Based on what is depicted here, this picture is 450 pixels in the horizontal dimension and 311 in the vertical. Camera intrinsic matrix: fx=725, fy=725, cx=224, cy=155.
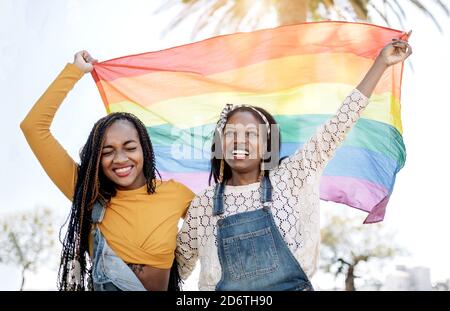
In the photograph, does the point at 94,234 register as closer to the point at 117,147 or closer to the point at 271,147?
the point at 117,147

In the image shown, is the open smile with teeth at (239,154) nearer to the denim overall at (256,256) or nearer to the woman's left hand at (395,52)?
the denim overall at (256,256)

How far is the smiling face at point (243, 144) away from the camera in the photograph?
156 inches

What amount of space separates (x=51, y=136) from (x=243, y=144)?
108cm

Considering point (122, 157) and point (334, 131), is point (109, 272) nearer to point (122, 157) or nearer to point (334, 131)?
point (122, 157)

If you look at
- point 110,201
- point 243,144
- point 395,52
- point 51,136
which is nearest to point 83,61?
point 51,136

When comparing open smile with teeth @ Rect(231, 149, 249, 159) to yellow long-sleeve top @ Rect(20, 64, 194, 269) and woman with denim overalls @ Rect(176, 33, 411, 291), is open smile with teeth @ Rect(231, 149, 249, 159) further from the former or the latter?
yellow long-sleeve top @ Rect(20, 64, 194, 269)

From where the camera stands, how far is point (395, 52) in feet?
13.6

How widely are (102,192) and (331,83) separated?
6.37 feet

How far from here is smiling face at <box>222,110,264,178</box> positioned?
13.0ft

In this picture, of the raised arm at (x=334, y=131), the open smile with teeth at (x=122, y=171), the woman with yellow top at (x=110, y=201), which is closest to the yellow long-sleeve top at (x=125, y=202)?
the woman with yellow top at (x=110, y=201)
